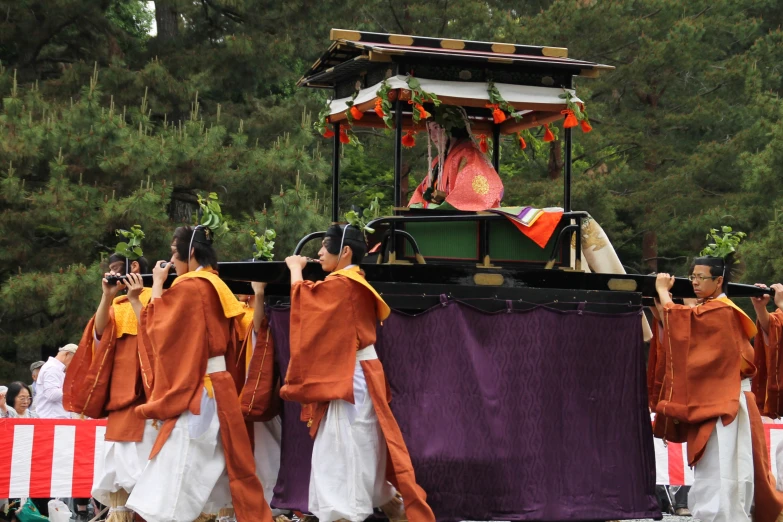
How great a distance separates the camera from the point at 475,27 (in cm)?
2012

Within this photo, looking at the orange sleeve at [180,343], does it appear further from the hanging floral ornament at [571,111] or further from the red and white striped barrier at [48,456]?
the hanging floral ornament at [571,111]

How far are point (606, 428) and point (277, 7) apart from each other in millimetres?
11668

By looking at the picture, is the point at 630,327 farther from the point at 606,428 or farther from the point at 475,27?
the point at 475,27

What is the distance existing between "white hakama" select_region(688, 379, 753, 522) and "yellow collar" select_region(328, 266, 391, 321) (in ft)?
8.08

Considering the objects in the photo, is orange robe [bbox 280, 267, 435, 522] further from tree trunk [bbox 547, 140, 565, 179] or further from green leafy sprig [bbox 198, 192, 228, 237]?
tree trunk [bbox 547, 140, 565, 179]

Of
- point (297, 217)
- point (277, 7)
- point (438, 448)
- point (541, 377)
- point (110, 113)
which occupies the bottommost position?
point (438, 448)

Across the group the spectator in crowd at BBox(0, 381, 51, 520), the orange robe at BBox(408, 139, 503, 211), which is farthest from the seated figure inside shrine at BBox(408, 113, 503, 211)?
the spectator in crowd at BBox(0, 381, 51, 520)

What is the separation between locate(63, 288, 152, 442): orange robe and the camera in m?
7.68

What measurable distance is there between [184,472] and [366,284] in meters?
1.57

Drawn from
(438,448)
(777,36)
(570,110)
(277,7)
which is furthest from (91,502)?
(777,36)

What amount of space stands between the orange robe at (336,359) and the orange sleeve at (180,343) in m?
0.56

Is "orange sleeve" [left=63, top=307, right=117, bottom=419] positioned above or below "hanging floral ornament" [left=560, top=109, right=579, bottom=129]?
below

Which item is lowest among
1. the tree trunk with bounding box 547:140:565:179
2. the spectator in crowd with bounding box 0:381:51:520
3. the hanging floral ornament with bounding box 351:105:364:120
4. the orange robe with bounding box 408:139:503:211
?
the spectator in crowd with bounding box 0:381:51:520

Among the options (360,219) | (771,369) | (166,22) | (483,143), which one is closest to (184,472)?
(360,219)
